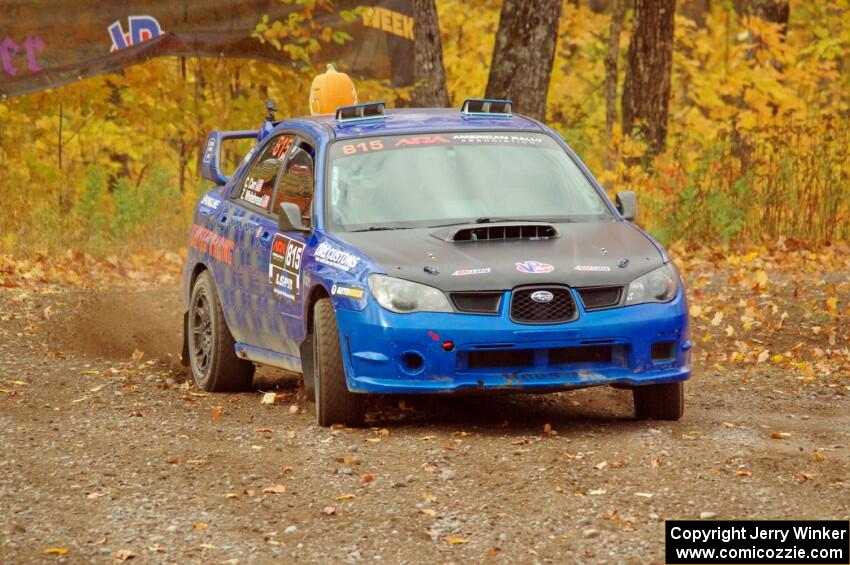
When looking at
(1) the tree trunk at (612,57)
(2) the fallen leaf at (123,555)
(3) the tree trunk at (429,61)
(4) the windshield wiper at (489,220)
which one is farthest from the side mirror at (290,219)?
(1) the tree trunk at (612,57)

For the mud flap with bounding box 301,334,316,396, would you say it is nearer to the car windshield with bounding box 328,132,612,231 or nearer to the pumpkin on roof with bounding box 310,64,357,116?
the car windshield with bounding box 328,132,612,231

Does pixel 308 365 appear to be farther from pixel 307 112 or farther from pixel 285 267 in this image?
pixel 307 112

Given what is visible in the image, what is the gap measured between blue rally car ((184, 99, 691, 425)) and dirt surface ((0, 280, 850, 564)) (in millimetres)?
331

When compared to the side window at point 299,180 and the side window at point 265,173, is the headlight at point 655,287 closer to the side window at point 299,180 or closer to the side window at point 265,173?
the side window at point 299,180

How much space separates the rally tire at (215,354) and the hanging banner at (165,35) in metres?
8.80

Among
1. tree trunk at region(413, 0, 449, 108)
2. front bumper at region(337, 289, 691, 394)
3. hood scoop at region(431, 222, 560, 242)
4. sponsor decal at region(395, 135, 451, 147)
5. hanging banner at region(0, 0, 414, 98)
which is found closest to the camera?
front bumper at region(337, 289, 691, 394)

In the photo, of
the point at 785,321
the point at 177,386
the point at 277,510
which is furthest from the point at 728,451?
the point at 785,321

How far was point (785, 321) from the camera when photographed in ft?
40.8

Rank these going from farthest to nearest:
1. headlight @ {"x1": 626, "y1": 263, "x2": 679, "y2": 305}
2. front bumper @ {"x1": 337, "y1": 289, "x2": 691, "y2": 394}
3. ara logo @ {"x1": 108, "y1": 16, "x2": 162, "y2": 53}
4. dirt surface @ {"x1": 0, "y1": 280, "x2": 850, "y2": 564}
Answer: ara logo @ {"x1": 108, "y1": 16, "x2": 162, "y2": 53}, headlight @ {"x1": 626, "y1": 263, "x2": 679, "y2": 305}, front bumper @ {"x1": 337, "y1": 289, "x2": 691, "y2": 394}, dirt surface @ {"x1": 0, "y1": 280, "x2": 850, "y2": 564}

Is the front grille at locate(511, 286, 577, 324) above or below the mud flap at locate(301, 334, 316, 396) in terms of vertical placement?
above

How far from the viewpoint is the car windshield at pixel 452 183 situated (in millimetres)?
8773

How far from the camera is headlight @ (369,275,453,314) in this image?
7.75 meters

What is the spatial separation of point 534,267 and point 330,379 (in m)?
1.22

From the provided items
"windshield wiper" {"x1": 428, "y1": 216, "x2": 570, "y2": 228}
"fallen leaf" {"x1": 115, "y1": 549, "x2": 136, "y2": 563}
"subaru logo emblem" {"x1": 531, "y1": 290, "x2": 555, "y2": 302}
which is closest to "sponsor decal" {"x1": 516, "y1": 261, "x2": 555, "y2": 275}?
"subaru logo emblem" {"x1": 531, "y1": 290, "x2": 555, "y2": 302}
